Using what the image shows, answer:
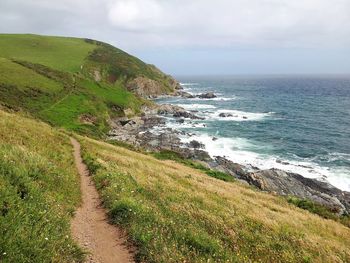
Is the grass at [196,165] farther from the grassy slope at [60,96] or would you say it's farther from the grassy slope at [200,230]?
the grassy slope at [200,230]

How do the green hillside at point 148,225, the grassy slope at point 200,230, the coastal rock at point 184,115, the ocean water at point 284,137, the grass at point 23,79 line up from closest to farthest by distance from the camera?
the green hillside at point 148,225 → the grassy slope at point 200,230 → the ocean water at point 284,137 → the grass at point 23,79 → the coastal rock at point 184,115

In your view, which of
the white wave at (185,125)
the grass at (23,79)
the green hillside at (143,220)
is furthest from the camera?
the white wave at (185,125)

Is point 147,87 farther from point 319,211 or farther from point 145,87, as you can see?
point 319,211

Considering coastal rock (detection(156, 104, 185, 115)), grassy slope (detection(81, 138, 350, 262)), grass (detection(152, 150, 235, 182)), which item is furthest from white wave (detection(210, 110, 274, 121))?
grassy slope (detection(81, 138, 350, 262))

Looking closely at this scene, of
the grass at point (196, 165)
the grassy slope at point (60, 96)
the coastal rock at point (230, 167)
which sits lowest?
the coastal rock at point (230, 167)

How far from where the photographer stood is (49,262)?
9117 mm

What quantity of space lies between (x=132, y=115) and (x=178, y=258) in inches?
3751

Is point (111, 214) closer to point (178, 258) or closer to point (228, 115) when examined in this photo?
point (178, 258)

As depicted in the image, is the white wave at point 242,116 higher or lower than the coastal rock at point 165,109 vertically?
lower

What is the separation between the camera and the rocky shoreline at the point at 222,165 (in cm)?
4769

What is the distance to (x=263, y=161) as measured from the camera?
6325 cm

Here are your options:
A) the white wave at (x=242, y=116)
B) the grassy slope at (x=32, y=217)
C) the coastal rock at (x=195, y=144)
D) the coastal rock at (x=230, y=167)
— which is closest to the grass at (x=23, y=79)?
the coastal rock at (x=195, y=144)

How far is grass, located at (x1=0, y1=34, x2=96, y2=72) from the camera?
479 ft

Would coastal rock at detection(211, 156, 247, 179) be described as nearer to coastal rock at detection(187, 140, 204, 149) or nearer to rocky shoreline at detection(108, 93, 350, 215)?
rocky shoreline at detection(108, 93, 350, 215)
